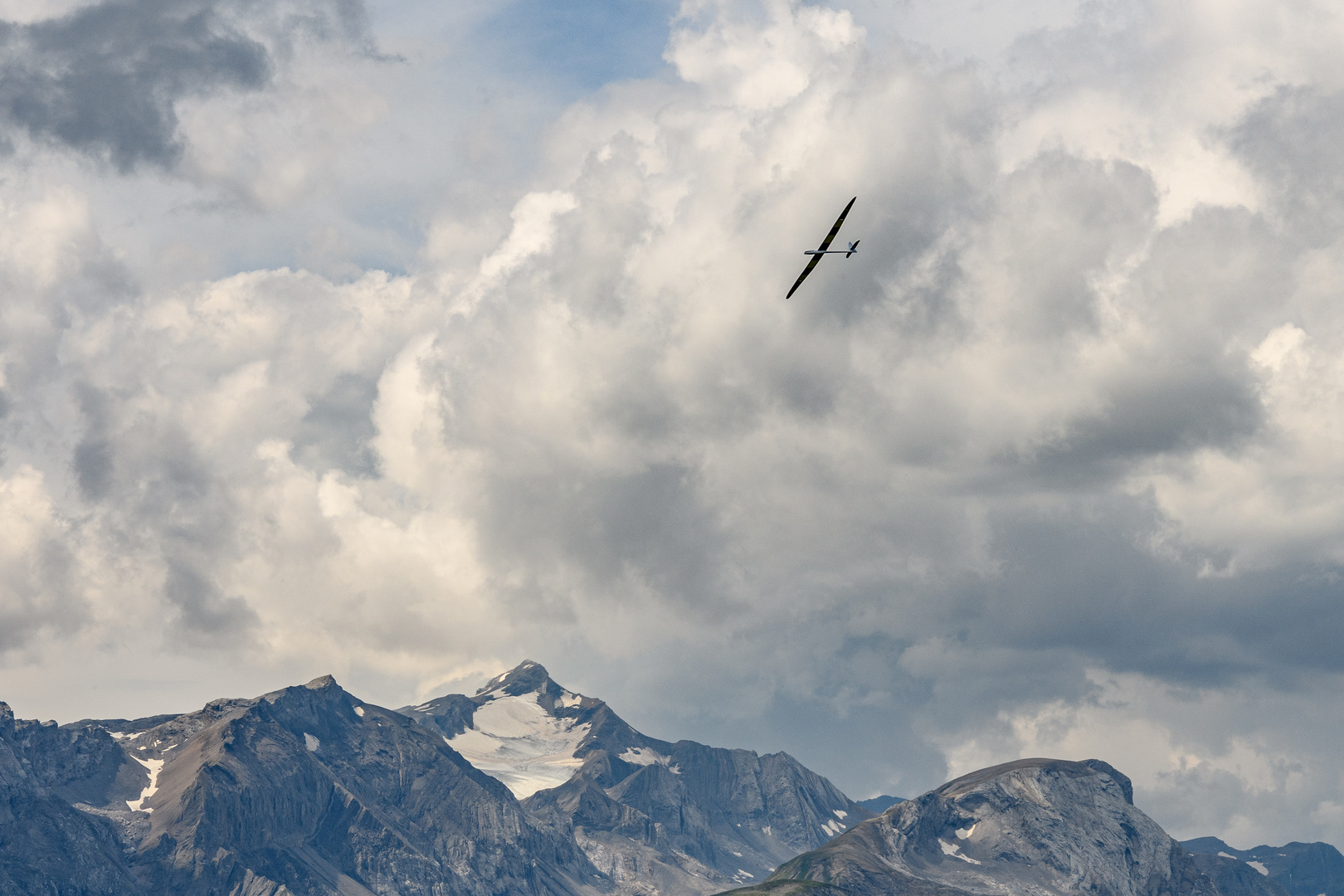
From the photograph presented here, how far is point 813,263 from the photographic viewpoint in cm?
19638

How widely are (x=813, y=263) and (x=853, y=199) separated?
1171cm

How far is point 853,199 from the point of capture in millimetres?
198000
